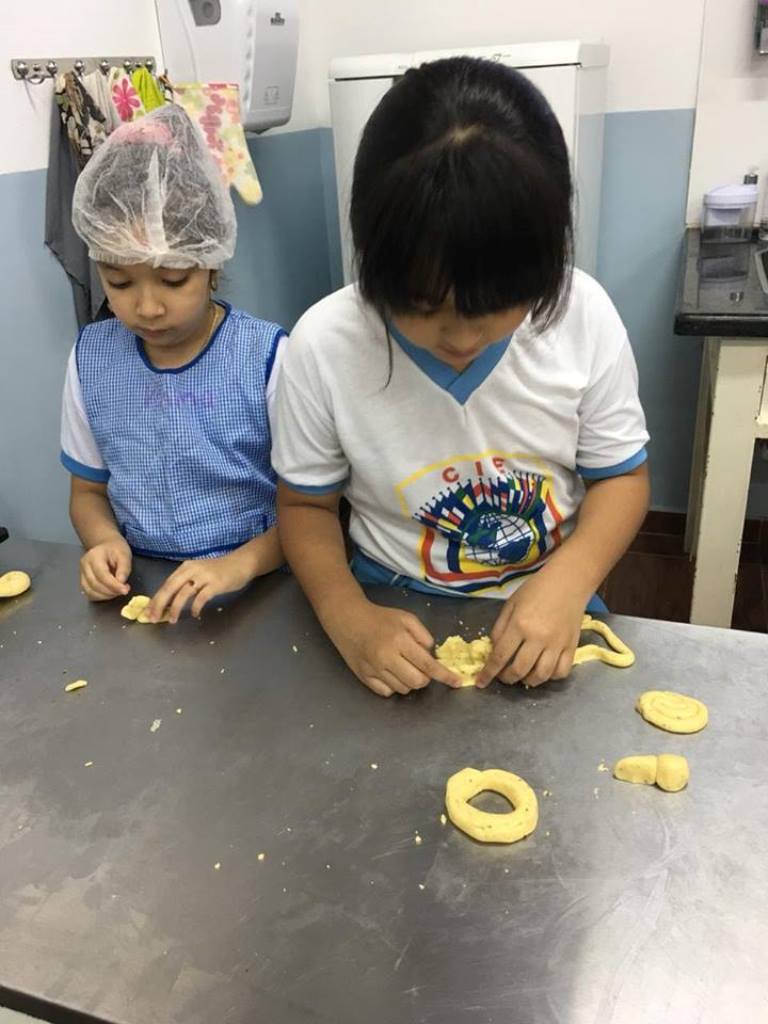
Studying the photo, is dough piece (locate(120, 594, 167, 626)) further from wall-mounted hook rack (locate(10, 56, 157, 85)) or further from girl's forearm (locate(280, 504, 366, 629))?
wall-mounted hook rack (locate(10, 56, 157, 85))

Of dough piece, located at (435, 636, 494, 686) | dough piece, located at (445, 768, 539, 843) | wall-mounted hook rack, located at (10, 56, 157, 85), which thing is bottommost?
dough piece, located at (445, 768, 539, 843)

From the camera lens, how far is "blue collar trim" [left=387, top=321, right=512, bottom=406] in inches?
31.7

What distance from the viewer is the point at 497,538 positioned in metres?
0.89

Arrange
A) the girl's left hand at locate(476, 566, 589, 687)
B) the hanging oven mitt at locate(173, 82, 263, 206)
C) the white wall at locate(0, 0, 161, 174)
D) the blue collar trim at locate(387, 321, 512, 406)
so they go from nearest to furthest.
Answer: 1. the girl's left hand at locate(476, 566, 589, 687)
2. the blue collar trim at locate(387, 321, 512, 406)
3. the white wall at locate(0, 0, 161, 174)
4. the hanging oven mitt at locate(173, 82, 263, 206)

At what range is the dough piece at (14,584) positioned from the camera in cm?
91

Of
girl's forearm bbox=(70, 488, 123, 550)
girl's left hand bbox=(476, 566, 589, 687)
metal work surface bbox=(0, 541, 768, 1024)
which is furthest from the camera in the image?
girl's forearm bbox=(70, 488, 123, 550)

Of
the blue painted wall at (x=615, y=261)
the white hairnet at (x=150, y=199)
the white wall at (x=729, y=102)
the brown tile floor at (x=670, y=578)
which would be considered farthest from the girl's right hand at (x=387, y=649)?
the white wall at (x=729, y=102)

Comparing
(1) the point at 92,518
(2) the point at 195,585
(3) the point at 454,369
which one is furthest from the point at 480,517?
(1) the point at 92,518

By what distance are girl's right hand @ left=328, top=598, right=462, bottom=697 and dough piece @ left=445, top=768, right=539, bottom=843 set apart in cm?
11

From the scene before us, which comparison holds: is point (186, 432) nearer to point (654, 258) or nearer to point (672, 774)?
point (672, 774)

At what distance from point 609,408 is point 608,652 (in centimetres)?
25

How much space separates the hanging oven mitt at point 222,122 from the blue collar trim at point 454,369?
0.82m

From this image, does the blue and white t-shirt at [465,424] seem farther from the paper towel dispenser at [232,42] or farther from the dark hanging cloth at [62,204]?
the paper towel dispenser at [232,42]

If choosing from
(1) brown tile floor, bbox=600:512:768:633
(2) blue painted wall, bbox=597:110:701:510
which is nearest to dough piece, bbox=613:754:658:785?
(1) brown tile floor, bbox=600:512:768:633
